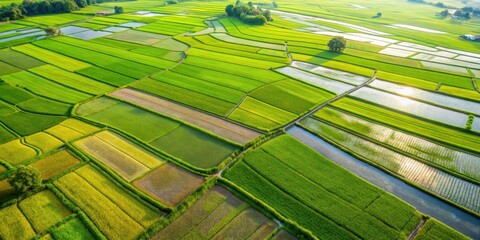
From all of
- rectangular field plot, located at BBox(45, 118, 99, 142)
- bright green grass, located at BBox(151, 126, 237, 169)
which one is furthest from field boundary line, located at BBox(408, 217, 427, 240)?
rectangular field plot, located at BBox(45, 118, 99, 142)

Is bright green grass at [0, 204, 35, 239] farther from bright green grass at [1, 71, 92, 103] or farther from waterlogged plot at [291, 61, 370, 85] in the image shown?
waterlogged plot at [291, 61, 370, 85]

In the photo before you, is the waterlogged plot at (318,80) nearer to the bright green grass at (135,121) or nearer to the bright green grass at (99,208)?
the bright green grass at (135,121)

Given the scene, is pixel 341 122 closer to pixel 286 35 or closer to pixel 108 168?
pixel 108 168

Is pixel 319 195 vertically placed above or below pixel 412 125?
above

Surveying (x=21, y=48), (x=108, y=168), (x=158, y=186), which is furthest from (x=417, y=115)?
(x=21, y=48)

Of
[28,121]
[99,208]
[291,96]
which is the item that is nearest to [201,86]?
[291,96]

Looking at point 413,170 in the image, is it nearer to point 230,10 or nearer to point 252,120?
point 252,120

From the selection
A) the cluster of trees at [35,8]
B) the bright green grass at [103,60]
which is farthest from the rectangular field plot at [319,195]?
the cluster of trees at [35,8]
